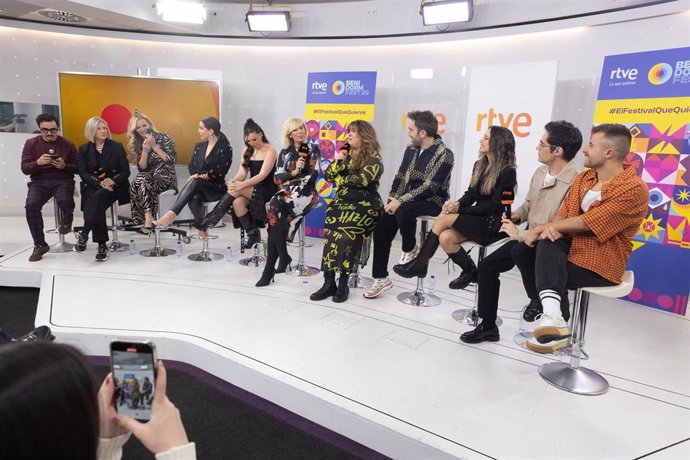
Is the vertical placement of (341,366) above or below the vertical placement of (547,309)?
below

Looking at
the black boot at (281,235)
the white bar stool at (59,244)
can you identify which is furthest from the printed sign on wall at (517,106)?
the white bar stool at (59,244)

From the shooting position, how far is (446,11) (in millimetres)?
5027

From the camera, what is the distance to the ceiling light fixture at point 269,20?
5.85 meters

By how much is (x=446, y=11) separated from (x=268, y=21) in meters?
2.22

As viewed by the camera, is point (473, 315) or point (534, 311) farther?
point (473, 315)

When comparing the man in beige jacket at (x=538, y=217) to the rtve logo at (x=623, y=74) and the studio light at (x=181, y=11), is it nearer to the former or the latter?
the rtve logo at (x=623, y=74)

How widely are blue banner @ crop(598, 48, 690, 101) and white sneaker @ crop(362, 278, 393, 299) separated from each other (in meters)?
2.34

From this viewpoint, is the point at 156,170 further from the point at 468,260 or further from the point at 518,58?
the point at 518,58

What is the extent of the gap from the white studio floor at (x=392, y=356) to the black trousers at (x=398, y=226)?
1.06ft

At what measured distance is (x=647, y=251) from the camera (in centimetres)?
379

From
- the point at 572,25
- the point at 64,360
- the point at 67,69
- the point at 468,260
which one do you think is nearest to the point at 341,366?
the point at 468,260

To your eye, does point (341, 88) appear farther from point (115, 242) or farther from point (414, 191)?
point (115, 242)

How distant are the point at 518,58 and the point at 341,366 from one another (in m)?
3.98

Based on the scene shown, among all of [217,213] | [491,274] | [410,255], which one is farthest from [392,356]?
[217,213]
